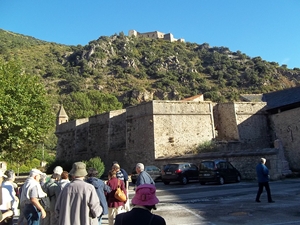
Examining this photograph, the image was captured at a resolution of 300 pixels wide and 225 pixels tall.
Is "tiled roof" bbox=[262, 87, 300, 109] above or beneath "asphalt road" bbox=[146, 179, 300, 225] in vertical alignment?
above

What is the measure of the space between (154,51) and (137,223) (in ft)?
328

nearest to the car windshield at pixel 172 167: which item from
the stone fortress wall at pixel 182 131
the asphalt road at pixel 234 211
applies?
the stone fortress wall at pixel 182 131

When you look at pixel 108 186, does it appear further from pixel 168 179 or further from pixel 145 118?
pixel 145 118

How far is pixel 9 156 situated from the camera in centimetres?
2564

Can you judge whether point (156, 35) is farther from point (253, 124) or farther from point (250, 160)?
point (250, 160)

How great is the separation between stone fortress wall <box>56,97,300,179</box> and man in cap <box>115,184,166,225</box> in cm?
1983

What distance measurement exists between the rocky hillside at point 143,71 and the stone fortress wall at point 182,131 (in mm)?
36790

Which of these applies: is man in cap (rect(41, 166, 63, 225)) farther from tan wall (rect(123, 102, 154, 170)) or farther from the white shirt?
tan wall (rect(123, 102, 154, 170))

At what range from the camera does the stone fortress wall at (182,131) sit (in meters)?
26.9

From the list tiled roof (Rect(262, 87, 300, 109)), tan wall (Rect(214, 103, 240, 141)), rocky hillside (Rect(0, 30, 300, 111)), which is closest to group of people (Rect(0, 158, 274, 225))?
tan wall (Rect(214, 103, 240, 141))

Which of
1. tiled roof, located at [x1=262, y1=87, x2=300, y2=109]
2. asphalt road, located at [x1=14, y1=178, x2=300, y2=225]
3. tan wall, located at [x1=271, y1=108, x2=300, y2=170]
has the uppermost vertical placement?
tiled roof, located at [x1=262, y1=87, x2=300, y2=109]

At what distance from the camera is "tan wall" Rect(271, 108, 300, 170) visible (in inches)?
1022

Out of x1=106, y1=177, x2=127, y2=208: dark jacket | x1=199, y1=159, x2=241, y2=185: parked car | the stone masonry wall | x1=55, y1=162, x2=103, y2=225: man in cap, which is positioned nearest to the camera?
x1=55, y1=162, x2=103, y2=225: man in cap

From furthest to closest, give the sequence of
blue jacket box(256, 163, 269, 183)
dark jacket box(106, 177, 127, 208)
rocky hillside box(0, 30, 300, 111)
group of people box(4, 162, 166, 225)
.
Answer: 1. rocky hillside box(0, 30, 300, 111)
2. blue jacket box(256, 163, 269, 183)
3. dark jacket box(106, 177, 127, 208)
4. group of people box(4, 162, 166, 225)
